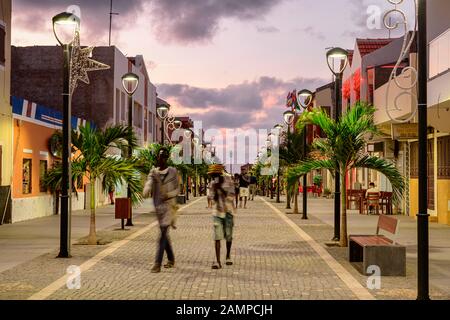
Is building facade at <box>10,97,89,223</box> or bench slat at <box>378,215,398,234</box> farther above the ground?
building facade at <box>10,97,89,223</box>

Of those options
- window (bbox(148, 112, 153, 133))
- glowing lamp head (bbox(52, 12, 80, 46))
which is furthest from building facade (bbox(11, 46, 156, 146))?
glowing lamp head (bbox(52, 12, 80, 46))

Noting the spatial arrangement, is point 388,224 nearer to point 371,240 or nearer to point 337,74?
point 371,240

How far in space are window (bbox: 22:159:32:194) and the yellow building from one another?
1.88 meters

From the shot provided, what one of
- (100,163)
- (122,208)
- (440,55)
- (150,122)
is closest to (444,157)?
(440,55)

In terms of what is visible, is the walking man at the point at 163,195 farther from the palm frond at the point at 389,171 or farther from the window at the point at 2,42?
the window at the point at 2,42

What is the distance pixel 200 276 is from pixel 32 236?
845 centimetres

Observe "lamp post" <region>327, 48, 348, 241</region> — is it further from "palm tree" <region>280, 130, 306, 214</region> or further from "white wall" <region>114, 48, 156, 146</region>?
"white wall" <region>114, 48, 156, 146</region>

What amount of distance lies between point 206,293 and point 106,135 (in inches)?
311

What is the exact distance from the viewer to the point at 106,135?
660 inches

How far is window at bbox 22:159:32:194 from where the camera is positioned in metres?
26.0

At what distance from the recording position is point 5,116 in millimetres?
23547

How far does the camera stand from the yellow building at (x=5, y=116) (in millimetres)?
23281

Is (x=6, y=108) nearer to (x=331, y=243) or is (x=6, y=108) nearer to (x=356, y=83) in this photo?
(x=331, y=243)
